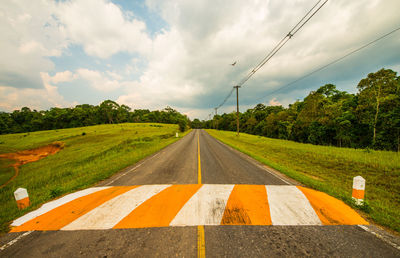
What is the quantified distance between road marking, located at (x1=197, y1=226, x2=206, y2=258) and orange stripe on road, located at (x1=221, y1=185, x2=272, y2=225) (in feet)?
1.94

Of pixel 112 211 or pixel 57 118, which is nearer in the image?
pixel 112 211

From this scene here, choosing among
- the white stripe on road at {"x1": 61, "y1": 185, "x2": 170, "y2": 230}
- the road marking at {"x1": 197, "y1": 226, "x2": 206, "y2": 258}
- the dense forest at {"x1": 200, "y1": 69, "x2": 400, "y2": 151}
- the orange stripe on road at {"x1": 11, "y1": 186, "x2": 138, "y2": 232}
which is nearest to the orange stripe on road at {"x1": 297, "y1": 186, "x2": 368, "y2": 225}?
the road marking at {"x1": 197, "y1": 226, "x2": 206, "y2": 258}

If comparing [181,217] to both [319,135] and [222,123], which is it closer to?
[319,135]

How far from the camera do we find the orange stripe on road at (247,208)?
133 inches

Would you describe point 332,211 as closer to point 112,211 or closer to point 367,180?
point 367,180

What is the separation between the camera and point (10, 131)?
5809 cm

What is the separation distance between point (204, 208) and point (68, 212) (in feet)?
12.9

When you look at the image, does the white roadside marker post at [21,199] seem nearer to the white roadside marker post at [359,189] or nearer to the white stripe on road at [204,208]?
the white stripe on road at [204,208]

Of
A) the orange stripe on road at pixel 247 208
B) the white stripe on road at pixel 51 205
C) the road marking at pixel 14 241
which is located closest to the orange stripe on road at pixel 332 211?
the orange stripe on road at pixel 247 208

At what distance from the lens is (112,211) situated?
3.78 metres

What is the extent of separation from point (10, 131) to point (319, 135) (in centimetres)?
11451

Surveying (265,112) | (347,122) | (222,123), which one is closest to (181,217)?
Answer: (347,122)

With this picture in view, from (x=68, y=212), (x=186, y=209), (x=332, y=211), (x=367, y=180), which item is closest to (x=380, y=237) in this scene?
(x=332, y=211)

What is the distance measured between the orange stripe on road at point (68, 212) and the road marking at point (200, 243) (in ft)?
10.9
